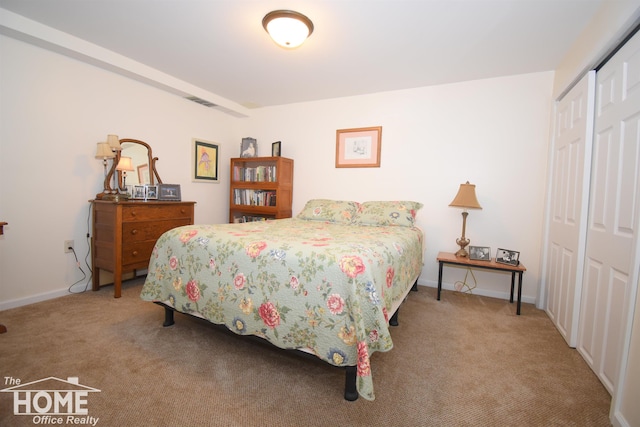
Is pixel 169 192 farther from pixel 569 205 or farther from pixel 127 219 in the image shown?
pixel 569 205

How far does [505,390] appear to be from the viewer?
147cm

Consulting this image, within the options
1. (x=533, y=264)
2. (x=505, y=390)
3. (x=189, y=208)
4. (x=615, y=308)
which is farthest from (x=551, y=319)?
(x=189, y=208)

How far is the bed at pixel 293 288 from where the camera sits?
129 centimetres

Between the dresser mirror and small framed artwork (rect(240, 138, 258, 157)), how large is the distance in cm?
118

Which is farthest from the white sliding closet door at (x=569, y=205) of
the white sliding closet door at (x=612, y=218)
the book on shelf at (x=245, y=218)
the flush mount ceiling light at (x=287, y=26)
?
the book on shelf at (x=245, y=218)

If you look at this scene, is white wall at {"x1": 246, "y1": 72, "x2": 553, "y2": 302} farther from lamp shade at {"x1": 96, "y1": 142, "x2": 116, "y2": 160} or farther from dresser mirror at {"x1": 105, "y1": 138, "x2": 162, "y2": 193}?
lamp shade at {"x1": 96, "y1": 142, "x2": 116, "y2": 160}

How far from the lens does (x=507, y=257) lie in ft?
8.72

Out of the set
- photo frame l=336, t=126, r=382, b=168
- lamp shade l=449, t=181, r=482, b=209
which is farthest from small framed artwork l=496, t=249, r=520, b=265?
photo frame l=336, t=126, r=382, b=168

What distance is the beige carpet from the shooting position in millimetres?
1264

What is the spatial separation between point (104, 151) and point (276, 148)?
1955 mm

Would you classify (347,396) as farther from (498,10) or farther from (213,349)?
(498,10)

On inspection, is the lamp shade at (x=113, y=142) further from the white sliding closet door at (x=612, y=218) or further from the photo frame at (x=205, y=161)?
the white sliding closet door at (x=612, y=218)

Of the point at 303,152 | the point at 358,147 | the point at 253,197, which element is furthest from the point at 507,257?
the point at 253,197

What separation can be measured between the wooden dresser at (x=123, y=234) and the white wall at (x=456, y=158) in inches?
77.8
